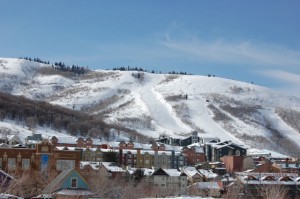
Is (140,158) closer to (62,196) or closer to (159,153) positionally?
(159,153)

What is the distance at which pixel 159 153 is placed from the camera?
92.1 meters

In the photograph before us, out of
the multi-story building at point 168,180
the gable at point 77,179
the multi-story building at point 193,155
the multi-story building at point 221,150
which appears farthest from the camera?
the multi-story building at point 221,150

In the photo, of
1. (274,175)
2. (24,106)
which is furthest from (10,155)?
(24,106)

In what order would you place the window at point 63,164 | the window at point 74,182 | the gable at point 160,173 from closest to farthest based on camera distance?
1. the window at point 74,182
2. the window at point 63,164
3. the gable at point 160,173

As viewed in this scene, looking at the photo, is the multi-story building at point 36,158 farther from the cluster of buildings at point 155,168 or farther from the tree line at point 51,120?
the tree line at point 51,120

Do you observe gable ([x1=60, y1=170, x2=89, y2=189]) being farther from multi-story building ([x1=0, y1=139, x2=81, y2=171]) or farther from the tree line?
the tree line

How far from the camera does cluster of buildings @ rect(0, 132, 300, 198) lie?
52.3m

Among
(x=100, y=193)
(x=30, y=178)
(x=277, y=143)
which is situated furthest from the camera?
(x=277, y=143)

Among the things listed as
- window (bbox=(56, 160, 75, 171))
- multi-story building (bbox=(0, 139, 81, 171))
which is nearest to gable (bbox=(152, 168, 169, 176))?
window (bbox=(56, 160, 75, 171))

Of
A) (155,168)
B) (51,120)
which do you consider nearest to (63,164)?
(155,168)

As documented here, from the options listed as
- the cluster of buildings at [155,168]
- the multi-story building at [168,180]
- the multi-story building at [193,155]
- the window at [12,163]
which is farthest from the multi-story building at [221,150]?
the window at [12,163]

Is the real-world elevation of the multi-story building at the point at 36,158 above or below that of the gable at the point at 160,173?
above

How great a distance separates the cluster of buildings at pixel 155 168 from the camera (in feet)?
172

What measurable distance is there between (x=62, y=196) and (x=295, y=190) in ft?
132
